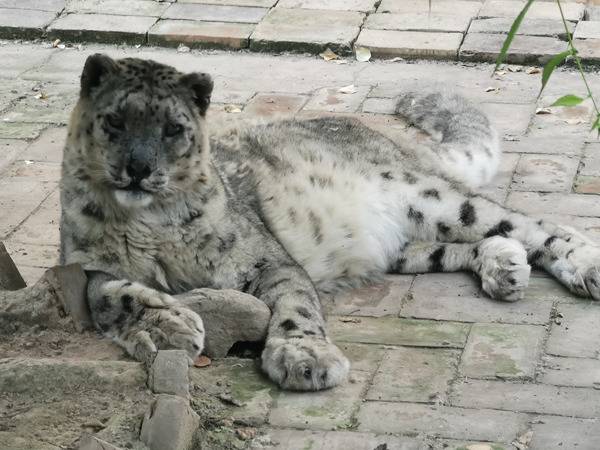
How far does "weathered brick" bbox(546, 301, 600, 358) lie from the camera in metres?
5.73

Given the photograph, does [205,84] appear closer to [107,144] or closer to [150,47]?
[107,144]

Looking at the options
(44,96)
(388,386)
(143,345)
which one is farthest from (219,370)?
(44,96)

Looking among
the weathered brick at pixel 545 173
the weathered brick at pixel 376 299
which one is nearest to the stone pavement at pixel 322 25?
the weathered brick at pixel 545 173

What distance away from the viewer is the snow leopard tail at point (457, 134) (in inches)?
297

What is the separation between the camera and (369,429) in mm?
5039

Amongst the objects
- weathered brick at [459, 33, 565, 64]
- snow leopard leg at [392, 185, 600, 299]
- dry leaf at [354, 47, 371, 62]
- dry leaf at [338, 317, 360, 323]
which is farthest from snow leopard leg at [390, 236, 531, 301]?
dry leaf at [354, 47, 371, 62]

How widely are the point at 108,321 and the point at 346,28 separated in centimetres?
506

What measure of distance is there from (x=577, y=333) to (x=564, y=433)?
103cm

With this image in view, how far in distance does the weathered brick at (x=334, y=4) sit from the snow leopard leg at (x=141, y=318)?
17.5 feet

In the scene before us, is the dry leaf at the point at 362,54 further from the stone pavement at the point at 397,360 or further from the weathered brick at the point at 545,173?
the weathered brick at the point at 545,173

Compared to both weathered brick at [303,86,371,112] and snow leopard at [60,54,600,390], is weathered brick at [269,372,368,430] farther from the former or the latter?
weathered brick at [303,86,371,112]

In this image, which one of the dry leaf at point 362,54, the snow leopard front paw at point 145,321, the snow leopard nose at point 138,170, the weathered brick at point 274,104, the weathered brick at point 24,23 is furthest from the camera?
the weathered brick at point 24,23

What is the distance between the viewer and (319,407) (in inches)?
207

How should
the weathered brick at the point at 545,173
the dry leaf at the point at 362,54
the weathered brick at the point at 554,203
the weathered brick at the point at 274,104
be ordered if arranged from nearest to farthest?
the weathered brick at the point at 554,203 < the weathered brick at the point at 545,173 < the weathered brick at the point at 274,104 < the dry leaf at the point at 362,54
